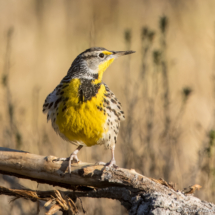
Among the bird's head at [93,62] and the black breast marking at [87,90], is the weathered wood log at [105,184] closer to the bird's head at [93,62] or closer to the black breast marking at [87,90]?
the black breast marking at [87,90]

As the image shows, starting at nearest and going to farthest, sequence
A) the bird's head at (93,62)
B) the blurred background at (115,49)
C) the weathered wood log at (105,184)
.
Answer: the weathered wood log at (105,184)
the bird's head at (93,62)
the blurred background at (115,49)

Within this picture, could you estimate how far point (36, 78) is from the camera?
28.0ft

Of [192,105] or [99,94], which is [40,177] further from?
[192,105]

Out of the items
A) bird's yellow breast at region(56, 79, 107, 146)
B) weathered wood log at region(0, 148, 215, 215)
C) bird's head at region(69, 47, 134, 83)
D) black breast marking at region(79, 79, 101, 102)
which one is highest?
bird's head at region(69, 47, 134, 83)

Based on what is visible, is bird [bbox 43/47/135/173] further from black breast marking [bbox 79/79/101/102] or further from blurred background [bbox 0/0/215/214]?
blurred background [bbox 0/0/215/214]

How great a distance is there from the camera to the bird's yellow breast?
3.63m

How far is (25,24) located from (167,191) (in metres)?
7.59

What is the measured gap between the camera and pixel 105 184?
10.6 ft

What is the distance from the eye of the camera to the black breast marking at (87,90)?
3.72m

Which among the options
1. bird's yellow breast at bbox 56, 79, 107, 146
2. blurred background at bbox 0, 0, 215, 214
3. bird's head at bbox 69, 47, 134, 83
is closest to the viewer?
bird's yellow breast at bbox 56, 79, 107, 146

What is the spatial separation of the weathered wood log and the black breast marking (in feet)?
2.31

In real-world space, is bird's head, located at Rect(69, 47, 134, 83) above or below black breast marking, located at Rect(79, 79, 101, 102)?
above

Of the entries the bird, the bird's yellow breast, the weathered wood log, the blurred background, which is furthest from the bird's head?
the blurred background

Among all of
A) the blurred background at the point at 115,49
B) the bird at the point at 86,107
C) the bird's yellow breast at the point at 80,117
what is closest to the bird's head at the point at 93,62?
the bird at the point at 86,107
